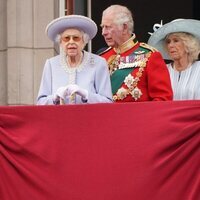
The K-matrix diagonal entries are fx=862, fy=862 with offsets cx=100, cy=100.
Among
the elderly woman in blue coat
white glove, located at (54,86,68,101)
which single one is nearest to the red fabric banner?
white glove, located at (54,86,68,101)

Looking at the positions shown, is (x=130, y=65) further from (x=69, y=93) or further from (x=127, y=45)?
(x=69, y=93)

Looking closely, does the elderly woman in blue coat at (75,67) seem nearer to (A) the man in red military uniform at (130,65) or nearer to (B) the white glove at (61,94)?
(B) the white glove at (61,94)

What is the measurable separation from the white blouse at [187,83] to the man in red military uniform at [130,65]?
5.1 inches

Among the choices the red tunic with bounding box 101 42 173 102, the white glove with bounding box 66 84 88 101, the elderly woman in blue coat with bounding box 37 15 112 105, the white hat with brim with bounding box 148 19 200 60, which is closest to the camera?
the white glove with bounding box 66 84 88 101

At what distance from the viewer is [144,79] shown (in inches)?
225

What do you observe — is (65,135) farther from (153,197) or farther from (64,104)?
(153,197)

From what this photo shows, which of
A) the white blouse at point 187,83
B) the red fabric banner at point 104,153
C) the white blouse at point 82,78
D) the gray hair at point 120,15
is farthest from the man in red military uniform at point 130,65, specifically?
the red fabric banner at point 104,153

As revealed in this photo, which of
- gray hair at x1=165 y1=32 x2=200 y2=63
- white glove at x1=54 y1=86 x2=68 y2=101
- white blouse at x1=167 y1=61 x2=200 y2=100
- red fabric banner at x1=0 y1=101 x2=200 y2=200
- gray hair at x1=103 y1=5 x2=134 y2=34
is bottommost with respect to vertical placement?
red fabric banner at x1=0 y1=101 x2=200 y2=200

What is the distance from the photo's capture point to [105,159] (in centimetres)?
493

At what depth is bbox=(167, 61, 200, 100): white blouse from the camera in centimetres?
562

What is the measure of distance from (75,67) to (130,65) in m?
0.57

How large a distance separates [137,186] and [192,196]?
1.03ft

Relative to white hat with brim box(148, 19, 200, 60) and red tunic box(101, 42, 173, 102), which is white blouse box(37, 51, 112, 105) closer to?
red tunic box(101, 42, 173, 102)

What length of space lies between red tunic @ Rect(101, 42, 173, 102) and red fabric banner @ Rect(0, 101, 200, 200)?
630 millimetres
